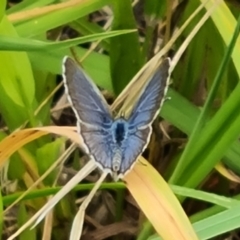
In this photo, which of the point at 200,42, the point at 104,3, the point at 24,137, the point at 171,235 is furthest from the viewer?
the point at 200,42

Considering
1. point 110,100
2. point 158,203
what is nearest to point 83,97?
point 158,203

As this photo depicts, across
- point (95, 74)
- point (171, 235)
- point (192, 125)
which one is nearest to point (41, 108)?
point (95, 74)

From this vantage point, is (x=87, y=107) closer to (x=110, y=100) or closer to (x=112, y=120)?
(x=112, y=120)

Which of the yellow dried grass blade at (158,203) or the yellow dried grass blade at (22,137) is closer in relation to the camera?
the yellow dried grass blade at (158,203)

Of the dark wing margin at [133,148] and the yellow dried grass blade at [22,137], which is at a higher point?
the yellow dried grass blade at [22,137]

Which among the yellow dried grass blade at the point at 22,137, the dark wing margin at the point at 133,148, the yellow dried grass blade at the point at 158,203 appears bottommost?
the yellow dried grass blade at the point at 158,203

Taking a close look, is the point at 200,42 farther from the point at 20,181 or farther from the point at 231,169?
the point at 20,181
